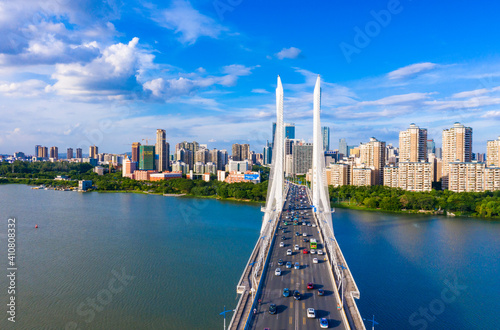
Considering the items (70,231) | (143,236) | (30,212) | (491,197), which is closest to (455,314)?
(143,236)

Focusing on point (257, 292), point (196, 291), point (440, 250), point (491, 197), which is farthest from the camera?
point (491, 197)

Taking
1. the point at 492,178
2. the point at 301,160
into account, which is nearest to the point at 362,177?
the point at 492,178

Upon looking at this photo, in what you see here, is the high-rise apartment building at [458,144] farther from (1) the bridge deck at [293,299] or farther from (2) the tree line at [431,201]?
(1) the bridge deck at [293,299]

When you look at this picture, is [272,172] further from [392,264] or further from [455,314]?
[455,314]

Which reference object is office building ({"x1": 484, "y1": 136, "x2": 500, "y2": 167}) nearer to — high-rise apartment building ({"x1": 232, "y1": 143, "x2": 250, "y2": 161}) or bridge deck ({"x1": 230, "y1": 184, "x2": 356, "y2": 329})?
bridge deck ({"x1": 230, "y1": 184, "x2": 356, "y2": 329})

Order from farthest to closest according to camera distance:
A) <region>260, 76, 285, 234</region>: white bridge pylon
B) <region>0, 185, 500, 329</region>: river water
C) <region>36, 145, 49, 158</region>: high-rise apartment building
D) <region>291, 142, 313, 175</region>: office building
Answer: <region>36, 145, 49, 158</region>: high-rise apartment building → <region>291, 142, 313, 175</region>: office building → <region>260, 76, 285, 234</region>: white bridge pylon → <region>0, 185, 500, 329</region>: river water

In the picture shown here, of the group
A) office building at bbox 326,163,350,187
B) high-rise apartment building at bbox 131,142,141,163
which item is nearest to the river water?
office building at bbox 326,163,350,187
